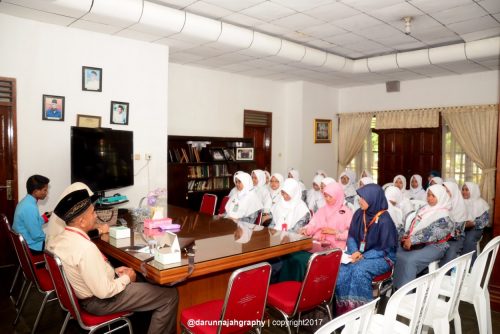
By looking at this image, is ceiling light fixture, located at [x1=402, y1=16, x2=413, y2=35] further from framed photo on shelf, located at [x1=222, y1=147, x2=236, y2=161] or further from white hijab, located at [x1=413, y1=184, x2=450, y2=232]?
framed photo on shelf, located at [x1=222, y1=147, x2=236, y2=161]

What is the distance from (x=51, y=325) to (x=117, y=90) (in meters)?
3.12

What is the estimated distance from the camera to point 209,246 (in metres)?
2.73

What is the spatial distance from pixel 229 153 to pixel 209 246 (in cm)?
441

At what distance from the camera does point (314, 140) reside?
27.5ft

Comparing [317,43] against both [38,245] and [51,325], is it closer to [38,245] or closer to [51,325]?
[38,245]

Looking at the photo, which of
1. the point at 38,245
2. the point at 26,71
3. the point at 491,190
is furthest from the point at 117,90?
the point at 491,190

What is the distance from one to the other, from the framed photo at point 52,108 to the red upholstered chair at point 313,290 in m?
3.56

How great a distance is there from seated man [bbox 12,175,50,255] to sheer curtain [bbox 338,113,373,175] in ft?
22.2

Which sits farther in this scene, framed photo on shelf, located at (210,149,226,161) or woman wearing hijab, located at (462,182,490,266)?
framed photo on shelf, located at (210,149,226,161)

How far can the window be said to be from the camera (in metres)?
7.33

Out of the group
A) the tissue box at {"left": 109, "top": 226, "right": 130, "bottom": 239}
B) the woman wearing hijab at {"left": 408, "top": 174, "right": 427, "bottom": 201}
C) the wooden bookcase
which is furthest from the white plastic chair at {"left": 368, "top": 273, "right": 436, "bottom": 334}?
the woman wearing hijab at {"left": 408, "top": 174, "right": 427, "bottom": 201}

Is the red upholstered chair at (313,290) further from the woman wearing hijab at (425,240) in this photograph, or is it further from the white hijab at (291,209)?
the white hijab at (291,209)

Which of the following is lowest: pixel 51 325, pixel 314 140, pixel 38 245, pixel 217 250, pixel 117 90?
pixel 51 325

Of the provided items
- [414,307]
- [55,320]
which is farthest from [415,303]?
[55,320]
